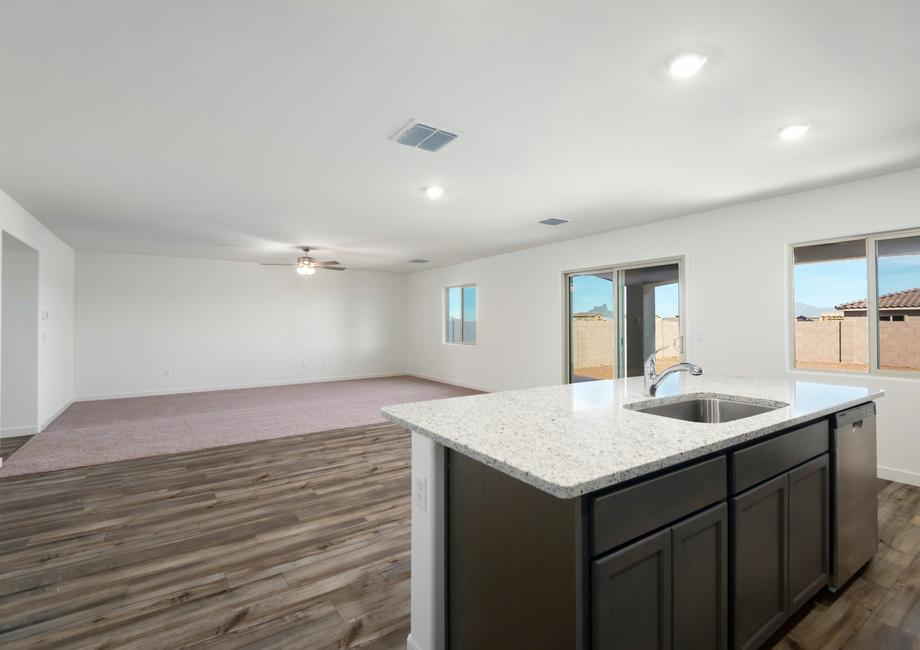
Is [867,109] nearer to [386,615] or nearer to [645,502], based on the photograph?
[645,502]

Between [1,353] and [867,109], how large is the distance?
25.2 feet

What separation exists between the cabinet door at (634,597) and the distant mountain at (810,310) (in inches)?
149

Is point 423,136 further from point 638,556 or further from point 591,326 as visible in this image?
point 591,326

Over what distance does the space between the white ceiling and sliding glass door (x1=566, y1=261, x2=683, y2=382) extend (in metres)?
1.17

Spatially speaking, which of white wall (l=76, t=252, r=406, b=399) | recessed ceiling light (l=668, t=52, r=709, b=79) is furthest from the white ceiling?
white wall (l=76, t=252, r=406, b=399)

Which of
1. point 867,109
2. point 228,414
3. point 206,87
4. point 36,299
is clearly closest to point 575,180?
point 867,109

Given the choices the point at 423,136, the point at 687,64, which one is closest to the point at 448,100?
the point at 423,136

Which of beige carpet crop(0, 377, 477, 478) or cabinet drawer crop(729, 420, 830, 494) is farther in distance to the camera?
beige carpet crop(0, 377, 477, 478)

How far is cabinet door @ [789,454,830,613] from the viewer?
183cm

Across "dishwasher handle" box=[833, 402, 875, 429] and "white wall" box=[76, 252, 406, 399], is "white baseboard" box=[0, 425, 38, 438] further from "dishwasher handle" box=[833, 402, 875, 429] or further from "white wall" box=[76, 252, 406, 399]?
"dishwasher handle" box=[833, 402, 875, 429]

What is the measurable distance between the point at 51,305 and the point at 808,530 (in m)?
7.84

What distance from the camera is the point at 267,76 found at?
214cm

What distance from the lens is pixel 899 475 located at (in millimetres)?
3543

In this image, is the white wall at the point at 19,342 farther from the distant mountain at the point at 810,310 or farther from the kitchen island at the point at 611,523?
the distant mountain at the point at 810,310
